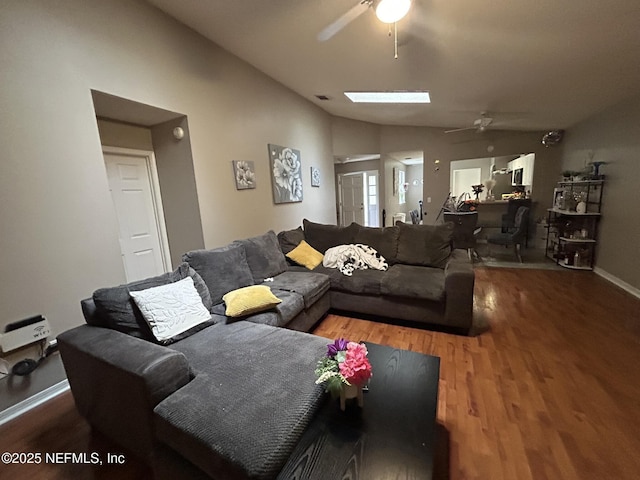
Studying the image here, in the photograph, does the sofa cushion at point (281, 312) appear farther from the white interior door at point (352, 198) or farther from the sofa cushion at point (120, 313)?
the white interior door at point (352, 198)

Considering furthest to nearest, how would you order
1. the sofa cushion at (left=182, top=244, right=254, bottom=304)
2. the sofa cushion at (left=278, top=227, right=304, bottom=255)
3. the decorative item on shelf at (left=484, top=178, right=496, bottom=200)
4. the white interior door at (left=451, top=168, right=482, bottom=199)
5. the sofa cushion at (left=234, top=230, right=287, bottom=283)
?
the white interior door at (left=451, top=168, right=482, bottom=199) → the decorative item on shelf at (left=484, top=178, right=496, bottom=200) → the sofa cushion at (left=278, top=227, right=304, bottom=255) → the sofa cushion at (left=234, top=230, right=287, bottom=283) → the sofa cushion at (left=182, top=244, right=254, bottom=304)

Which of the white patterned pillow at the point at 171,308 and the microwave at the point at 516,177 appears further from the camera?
the microwave at the point at 516,177

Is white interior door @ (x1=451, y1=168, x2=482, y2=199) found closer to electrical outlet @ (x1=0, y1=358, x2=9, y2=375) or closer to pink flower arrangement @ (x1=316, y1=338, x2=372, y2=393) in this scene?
pink flower arrangement @ (x1=316, y1=338, x2=372, y2=393)

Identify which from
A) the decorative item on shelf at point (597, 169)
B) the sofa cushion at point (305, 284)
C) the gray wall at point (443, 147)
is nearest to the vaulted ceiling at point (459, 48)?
the decorative item on shelf at point (597, 169)

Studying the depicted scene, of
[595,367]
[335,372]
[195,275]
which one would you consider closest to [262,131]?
[195,275]

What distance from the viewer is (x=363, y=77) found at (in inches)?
131

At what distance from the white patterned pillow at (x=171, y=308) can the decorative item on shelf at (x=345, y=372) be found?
1029 millimetres

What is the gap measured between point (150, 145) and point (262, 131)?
57.5 inches

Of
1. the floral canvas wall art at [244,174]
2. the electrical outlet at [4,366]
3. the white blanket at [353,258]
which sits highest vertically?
the floral canvas wall art at [244,174]

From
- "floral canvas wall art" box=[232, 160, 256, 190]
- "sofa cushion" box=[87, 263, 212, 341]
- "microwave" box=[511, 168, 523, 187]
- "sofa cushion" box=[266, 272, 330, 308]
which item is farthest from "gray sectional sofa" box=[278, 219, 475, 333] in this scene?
"microwave" box=[511, 168, 523, 187]

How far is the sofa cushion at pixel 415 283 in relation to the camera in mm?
2518

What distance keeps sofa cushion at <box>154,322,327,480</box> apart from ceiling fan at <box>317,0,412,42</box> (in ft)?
7.07

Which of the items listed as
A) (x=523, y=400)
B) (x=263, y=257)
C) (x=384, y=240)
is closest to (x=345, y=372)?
(x=523, y=400)

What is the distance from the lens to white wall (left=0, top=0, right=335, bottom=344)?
175cm
